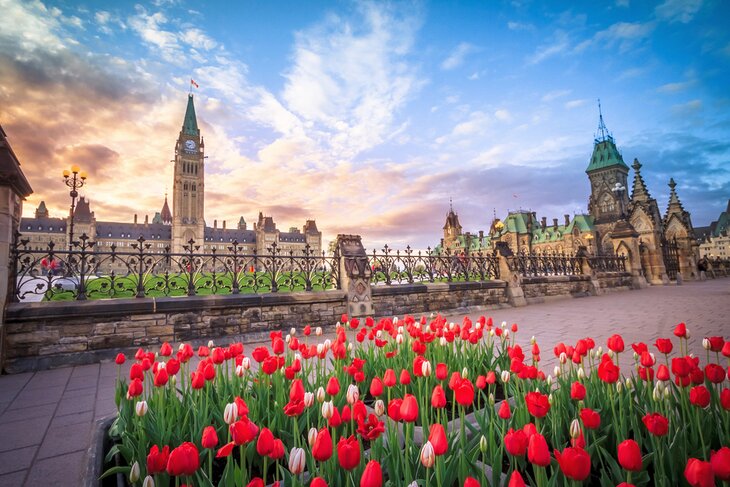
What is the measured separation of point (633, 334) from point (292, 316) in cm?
744

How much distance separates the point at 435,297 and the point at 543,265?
7.76 m

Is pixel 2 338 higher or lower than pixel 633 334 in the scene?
higher

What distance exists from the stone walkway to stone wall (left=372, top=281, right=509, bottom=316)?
2191 millimetres

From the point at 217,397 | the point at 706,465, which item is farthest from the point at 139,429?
the point at 706,465

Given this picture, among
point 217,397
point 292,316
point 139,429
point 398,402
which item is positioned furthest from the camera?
point 292,316

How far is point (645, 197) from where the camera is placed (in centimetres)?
2573

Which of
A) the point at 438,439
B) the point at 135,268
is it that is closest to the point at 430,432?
the point at 438,439

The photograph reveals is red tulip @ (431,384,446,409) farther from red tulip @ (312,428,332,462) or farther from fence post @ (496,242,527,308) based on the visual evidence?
fence post @ (496,242,527,308)

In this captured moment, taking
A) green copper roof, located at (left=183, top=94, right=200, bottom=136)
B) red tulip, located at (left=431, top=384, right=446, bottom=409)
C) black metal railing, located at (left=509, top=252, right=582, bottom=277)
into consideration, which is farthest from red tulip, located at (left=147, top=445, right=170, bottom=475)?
green copper roof, located at (left=183, top=94, right=200, bottom=136)

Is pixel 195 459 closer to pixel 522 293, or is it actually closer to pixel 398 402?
pixel 398 402

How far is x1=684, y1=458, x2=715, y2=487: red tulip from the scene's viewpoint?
110 centimetres

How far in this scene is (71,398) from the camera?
13.5 ft

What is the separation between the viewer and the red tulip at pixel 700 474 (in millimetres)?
1099

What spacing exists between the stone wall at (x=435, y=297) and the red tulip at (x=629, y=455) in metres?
8.47
